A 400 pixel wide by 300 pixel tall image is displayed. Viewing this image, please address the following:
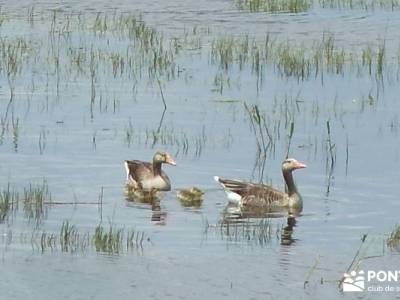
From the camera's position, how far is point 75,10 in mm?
29594

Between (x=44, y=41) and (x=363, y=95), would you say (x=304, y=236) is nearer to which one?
(x=363, y=95)

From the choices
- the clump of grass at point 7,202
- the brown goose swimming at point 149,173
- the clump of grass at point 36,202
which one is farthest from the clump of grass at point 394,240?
the clump of grass at point 7,202

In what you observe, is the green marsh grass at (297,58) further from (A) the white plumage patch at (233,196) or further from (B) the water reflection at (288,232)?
(B) the water reflection at (288,232)

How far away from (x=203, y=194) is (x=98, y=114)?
434cm

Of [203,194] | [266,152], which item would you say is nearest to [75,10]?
[266,152]

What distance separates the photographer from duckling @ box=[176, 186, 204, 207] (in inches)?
625

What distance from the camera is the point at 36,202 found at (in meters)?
15.1

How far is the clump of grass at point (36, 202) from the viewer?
14758 millimetres

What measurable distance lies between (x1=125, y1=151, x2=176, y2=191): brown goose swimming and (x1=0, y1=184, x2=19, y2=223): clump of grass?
5.33 ft

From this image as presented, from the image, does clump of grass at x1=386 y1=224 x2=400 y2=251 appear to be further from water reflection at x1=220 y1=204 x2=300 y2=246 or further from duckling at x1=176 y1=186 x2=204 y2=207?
duckling at x1=176 y1=186 x2=204 y2=207

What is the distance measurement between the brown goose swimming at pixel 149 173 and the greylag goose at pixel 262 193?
2.61ft

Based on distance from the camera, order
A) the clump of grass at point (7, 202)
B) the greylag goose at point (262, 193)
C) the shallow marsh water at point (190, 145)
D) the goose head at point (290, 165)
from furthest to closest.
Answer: the goose head at point (290, 165), the greylag goose at point (262, 193), the clump of grass at point (7, 202), the shallow marsh water at point (190, 145)

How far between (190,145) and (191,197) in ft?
8.90

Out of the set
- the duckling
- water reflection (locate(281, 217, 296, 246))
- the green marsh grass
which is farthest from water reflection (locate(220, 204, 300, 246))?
the green marsh grass
